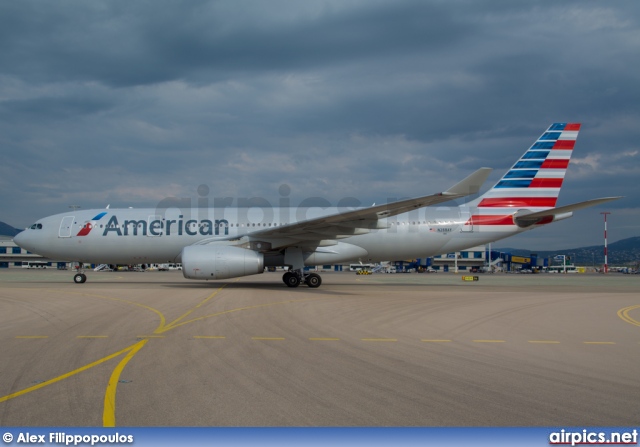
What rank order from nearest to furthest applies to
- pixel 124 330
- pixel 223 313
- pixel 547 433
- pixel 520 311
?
pixel 547 433
pixel 124 330
pixel 223 313
pixel 520 311

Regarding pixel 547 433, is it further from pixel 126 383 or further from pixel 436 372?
pixel 126 383

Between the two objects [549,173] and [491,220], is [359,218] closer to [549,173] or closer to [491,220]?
[491,220]

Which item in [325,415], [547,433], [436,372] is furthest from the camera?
[436,372]

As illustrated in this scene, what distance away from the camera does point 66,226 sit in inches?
1009

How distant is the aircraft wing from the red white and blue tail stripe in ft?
24.6

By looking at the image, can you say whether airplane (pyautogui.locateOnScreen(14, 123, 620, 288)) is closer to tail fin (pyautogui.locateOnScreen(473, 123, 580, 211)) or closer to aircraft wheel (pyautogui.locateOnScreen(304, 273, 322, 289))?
tail fin (pyautogui.locateOnScreen(473, 123, 580, 211))

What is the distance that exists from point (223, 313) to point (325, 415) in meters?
8.38

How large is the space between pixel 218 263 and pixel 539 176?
54.2 feet

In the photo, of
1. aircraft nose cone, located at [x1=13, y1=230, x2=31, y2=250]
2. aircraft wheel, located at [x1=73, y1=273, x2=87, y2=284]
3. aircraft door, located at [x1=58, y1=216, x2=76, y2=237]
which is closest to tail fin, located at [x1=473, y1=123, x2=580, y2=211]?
aircraft wheel, located at [x1=73, y1=273, x2=87, y2=284]

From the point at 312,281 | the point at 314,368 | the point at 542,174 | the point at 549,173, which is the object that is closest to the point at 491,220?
the point at 542,174

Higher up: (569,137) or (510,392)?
(569,137)

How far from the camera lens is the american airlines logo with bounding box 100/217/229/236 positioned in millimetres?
24562

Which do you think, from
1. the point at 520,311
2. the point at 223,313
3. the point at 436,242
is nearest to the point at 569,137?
the point at 436,242

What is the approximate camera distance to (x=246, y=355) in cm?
767
